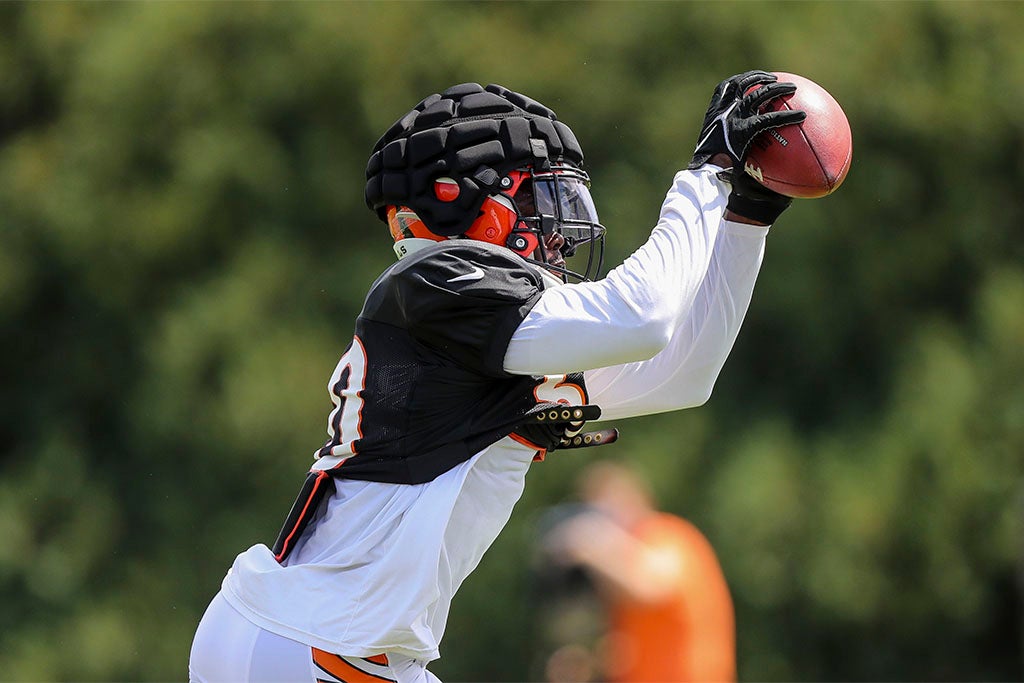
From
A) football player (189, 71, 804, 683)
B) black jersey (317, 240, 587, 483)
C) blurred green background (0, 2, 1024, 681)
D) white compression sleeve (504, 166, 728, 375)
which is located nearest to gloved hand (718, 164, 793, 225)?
football player (189, 71, 804, 683)

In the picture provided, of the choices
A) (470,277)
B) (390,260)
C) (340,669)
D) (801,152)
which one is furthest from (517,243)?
(390,260)

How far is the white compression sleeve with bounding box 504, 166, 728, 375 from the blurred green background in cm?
603

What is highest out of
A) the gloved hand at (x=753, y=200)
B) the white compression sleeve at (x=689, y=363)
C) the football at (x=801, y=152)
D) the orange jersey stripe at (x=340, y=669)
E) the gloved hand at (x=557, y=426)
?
the football at (x=801, y=152)

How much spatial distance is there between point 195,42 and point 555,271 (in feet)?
23.6

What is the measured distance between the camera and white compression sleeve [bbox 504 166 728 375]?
2475 millimetres

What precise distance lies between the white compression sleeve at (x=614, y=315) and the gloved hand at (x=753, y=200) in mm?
271

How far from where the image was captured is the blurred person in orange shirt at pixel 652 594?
223 inches

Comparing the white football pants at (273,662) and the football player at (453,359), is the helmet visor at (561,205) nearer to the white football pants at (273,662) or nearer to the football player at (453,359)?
the football player at (453,359)

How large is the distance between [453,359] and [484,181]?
40 centimetres

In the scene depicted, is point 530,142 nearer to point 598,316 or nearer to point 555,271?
point 555,271

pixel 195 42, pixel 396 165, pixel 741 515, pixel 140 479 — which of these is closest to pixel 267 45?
pixel 195 42

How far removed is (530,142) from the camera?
111 inches

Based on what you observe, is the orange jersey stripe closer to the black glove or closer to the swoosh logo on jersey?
the swoosh logo on jersey

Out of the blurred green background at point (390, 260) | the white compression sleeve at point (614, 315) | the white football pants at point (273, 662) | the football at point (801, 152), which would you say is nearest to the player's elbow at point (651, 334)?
the white compression sleeve at point (614, 315)
